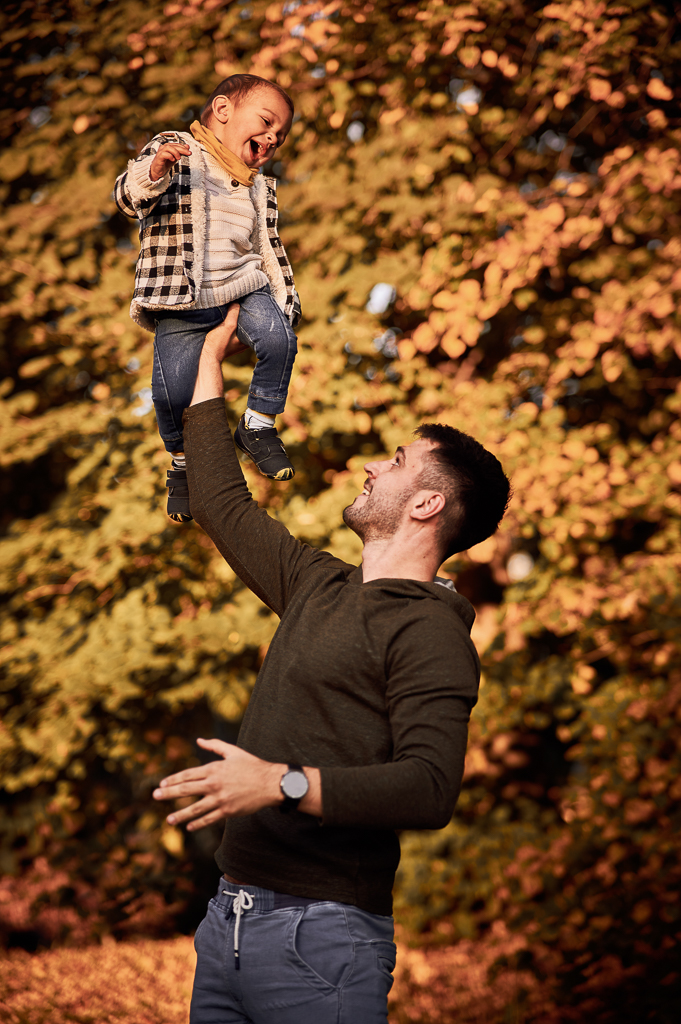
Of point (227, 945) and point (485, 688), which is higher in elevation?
point (227, 945)

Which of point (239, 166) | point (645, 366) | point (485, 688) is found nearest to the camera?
point (239, 166)

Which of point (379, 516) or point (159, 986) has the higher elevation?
point (379, 516)

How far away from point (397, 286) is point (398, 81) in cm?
136

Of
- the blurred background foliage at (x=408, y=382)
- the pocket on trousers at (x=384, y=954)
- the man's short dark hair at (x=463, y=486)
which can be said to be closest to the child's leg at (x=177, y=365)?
the man's short dark hair at (x=463, y=486)

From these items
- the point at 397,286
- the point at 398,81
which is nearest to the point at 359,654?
the point at 397,286

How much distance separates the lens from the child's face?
1.84 metres

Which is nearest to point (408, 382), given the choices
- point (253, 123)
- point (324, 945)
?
point (253, 123)

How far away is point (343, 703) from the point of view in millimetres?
1816

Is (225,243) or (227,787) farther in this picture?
(225,243)

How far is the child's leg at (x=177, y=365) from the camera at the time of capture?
1.93m

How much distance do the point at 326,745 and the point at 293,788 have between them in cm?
36

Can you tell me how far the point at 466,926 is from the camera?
563 centimetres

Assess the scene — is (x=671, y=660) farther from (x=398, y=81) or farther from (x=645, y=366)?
(x=398, y=81)

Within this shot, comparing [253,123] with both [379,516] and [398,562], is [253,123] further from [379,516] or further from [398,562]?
[398,562]
